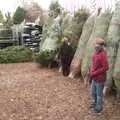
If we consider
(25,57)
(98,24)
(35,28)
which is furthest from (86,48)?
(35,28)

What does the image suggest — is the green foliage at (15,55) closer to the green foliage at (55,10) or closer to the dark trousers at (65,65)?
the green foliage at (55,10)

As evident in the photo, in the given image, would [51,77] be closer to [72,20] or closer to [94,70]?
[72,20]

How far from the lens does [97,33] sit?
10.2 meters

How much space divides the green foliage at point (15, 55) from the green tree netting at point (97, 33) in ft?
22.4

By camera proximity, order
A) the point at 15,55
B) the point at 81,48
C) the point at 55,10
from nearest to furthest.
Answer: the point at 81,48 → the point at 15,55 → the point at 55,10

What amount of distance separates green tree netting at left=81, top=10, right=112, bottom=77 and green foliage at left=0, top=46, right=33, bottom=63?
6.83 meters

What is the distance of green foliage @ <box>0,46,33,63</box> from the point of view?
16734 millimetres

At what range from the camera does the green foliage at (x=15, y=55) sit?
16.7 m

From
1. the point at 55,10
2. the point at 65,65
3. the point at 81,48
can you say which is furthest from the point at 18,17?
the point at 81,48

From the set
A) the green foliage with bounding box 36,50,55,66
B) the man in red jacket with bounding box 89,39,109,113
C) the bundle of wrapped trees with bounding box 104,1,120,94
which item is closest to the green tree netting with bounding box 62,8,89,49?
the green foliage with bounding box 36,50,55,66

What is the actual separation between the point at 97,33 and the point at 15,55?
759 cm

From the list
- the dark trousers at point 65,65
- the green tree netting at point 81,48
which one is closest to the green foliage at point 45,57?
the dark trousers at point 65,65

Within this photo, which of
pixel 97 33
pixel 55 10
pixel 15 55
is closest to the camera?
pixel 97 33

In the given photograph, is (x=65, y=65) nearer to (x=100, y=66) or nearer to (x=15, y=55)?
(x=100, y=66)
